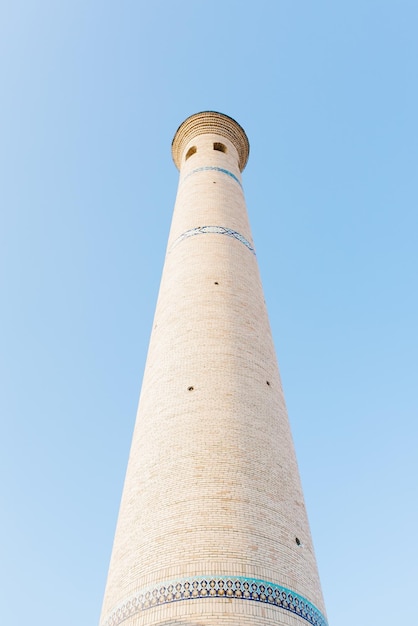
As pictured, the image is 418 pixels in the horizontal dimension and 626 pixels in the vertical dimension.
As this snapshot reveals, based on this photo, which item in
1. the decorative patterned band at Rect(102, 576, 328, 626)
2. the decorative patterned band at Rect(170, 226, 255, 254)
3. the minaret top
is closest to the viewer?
the decorative patterned band at Rect(102, 576, 328, 626)

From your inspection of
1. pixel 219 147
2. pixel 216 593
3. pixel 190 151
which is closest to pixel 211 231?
pixel 190 151

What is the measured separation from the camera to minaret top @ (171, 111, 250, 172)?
9.31m

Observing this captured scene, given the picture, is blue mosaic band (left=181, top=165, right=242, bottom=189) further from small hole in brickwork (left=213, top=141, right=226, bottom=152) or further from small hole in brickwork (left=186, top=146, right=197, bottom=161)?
small hole in brickwork (left=213, top=141, right=226, bottom=152)

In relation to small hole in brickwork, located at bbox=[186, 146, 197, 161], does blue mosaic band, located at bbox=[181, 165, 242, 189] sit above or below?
below

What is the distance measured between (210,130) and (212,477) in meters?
6.44

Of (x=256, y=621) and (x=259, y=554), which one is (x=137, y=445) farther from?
(x=256, y=621)

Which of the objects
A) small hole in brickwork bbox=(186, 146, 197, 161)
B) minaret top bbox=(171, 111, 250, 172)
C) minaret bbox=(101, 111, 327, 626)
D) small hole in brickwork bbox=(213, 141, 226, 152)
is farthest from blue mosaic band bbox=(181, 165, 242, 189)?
minaret bbox=(101, 111, 327, 626)

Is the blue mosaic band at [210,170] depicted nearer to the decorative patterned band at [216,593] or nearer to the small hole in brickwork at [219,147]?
the small hole in brickwork at [219,147]

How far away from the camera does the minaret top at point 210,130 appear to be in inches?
367

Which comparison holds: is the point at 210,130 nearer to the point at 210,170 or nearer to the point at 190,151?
the point at 190,151

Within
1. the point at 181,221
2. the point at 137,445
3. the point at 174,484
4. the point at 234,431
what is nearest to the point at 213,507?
the point at 174,484

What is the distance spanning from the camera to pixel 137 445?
15.9 ft

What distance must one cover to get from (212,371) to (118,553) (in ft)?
4.98

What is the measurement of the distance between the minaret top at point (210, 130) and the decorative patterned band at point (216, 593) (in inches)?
278
